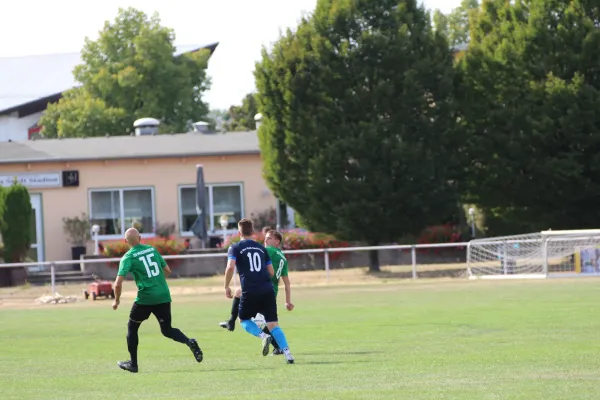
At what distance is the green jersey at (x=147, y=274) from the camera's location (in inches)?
571

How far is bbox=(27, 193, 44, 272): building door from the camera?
44.7m

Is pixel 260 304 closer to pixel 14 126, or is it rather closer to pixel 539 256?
pixel 539 256

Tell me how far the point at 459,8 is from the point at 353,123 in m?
73.7

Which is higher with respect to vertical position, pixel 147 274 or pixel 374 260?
pixel 147 274

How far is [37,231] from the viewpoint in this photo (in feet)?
147

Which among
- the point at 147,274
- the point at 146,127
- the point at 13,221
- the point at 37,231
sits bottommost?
the point at 147,274

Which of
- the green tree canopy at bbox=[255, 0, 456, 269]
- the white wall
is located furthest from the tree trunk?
the white wall

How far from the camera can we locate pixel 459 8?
109m

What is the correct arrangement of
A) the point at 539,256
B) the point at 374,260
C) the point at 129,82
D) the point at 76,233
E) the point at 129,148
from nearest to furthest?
the point at 539,256, the point at 374,260, the point at 76,233, the point at 129,148, the point at 129,82

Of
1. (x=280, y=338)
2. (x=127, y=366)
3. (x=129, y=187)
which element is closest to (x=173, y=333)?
(x=127, y=366)

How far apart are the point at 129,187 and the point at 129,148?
2.24 m

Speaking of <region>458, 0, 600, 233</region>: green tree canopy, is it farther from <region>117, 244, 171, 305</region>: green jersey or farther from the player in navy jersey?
<region>117, 244, 171, 305</region>: green jersey

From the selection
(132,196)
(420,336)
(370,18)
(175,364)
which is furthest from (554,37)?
(175,364)

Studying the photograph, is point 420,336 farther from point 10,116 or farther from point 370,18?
point 10,116
